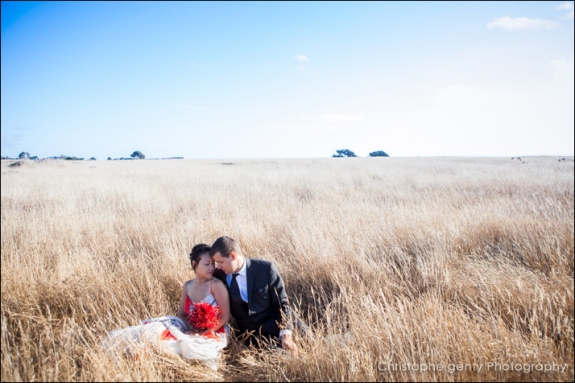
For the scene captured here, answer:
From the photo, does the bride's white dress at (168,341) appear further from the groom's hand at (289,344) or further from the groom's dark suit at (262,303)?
the groom's hand at (289,344)

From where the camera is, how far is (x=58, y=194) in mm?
8867

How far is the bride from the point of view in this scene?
2.38 m

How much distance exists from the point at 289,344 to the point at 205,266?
1053mm

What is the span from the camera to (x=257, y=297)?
2740 millimetres

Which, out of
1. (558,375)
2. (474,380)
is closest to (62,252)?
(474,380)

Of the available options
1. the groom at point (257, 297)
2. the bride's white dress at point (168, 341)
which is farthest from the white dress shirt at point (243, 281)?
the bride's white dress at point (168, 341)

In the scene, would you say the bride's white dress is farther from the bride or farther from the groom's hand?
the groom's hand

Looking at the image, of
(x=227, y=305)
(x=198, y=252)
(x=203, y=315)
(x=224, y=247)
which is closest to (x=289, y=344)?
(x=227, y=305)

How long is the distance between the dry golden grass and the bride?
0.13 meters

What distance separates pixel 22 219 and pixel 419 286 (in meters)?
7.75

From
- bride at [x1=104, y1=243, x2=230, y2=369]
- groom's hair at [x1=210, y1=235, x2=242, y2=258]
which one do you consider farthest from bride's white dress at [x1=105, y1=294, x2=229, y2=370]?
groom's hair at [x1=210, y1=235, x2=242, y2=258]

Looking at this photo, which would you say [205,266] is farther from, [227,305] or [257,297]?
[257,297]

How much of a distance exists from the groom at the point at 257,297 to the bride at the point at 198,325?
0.42ft

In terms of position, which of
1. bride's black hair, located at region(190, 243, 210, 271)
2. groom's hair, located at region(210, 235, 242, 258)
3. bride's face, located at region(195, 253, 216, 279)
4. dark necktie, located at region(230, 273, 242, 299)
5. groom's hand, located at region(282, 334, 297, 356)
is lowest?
groom's hand, located at region(282, 334, 297, 356)
